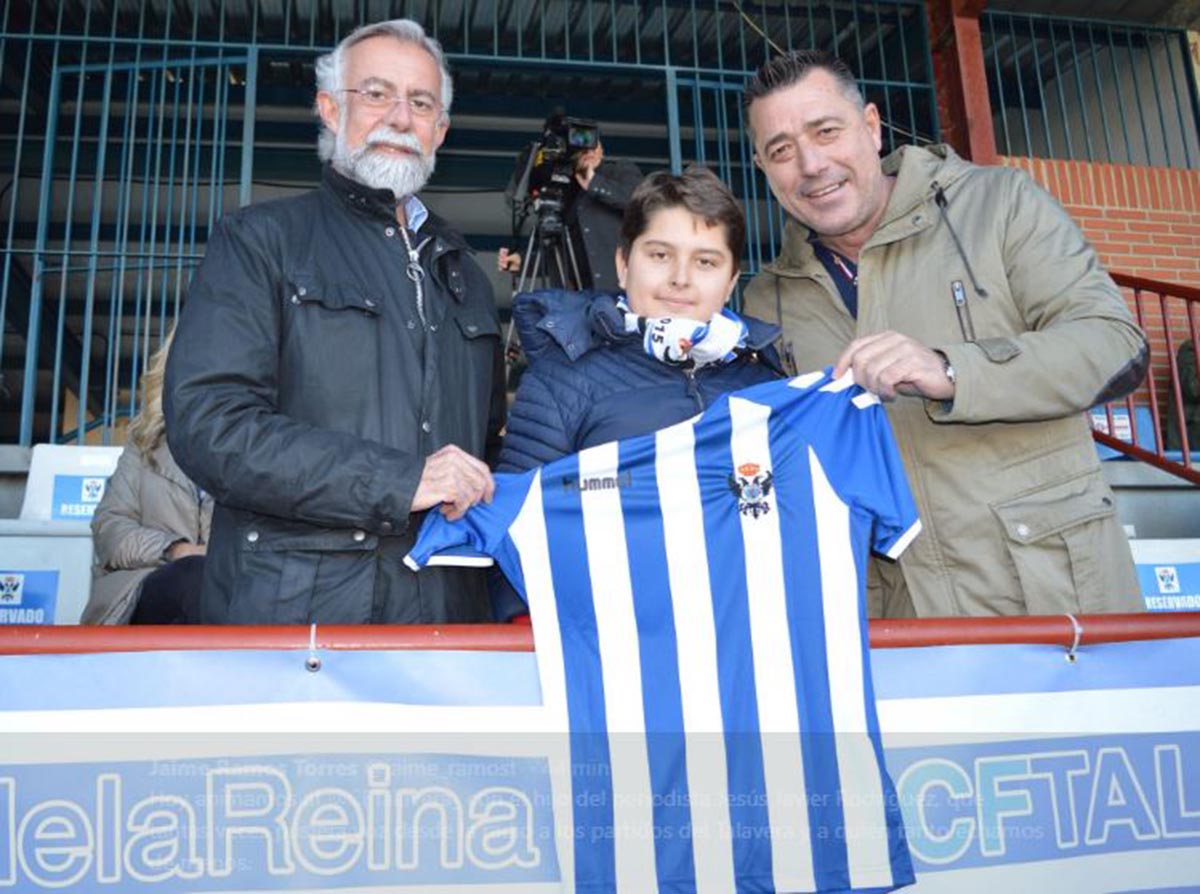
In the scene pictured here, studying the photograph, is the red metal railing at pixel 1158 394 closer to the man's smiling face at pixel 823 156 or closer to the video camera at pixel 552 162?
the video camera at pixel 552 162

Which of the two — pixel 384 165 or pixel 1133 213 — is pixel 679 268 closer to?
pixel 384 165

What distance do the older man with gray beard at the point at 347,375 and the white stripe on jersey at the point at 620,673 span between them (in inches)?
9.6

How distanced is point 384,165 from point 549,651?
1.16 meters

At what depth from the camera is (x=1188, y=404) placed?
7055 mm

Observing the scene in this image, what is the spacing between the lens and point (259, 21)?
7457 millimetres

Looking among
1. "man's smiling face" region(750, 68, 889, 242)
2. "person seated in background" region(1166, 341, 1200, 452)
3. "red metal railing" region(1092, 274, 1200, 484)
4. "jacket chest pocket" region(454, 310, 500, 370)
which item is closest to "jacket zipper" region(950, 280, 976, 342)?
"man's smiling face" region(750, 68, 889, 242)

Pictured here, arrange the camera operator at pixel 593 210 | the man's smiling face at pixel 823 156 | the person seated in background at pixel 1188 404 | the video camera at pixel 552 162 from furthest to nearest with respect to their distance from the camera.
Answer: the person seated in background at pixel 1188 404 < the video camera at pixel 552 162 < the camera operator at pixel 593 210 < the man's smiling face at pixel 823 156

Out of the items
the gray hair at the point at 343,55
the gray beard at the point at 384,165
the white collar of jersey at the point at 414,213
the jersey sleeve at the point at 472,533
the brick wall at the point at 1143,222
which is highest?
the brick wall at the point at 1143,222

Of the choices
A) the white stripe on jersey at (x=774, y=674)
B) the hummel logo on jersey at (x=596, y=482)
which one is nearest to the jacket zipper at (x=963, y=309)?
the white stripe on jersey at (x=774, y=674)

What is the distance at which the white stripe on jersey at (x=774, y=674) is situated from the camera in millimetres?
1751

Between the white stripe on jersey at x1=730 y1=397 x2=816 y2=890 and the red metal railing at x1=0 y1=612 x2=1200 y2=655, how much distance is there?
0.17 m

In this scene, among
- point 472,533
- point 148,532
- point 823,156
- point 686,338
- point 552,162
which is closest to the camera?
point 472,533

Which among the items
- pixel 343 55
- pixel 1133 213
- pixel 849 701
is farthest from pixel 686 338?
pixel 1133 213

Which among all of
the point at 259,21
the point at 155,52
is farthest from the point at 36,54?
the point at 259,21
